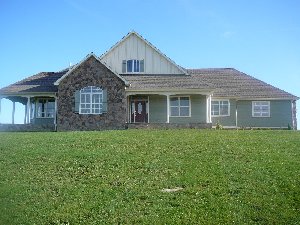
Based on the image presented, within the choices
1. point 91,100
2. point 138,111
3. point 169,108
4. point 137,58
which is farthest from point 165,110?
point 91,100

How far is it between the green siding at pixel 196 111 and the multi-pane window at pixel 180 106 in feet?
1.01

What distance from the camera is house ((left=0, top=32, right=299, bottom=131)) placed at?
28.6 m

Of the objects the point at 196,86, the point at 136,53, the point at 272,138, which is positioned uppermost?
the point at 136,53

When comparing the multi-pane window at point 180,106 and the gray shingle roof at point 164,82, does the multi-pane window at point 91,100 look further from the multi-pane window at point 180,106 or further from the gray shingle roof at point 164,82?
the multi-pane window at point 180,106

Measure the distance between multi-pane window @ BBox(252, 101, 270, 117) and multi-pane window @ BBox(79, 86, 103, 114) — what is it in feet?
41.1

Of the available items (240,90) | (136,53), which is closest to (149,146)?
(136,53)

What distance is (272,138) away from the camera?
21.2 meters

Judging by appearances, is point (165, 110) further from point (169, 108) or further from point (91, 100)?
point (91, 100)

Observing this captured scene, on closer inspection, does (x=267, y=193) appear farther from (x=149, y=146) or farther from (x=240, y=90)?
(x=240, y=90)

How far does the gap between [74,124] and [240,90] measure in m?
13.9

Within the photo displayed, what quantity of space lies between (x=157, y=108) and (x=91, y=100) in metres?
5.12

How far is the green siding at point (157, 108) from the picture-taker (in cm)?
3112

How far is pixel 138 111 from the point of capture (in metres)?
31.5

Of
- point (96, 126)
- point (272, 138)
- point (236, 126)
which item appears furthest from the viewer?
point (236, 126)
